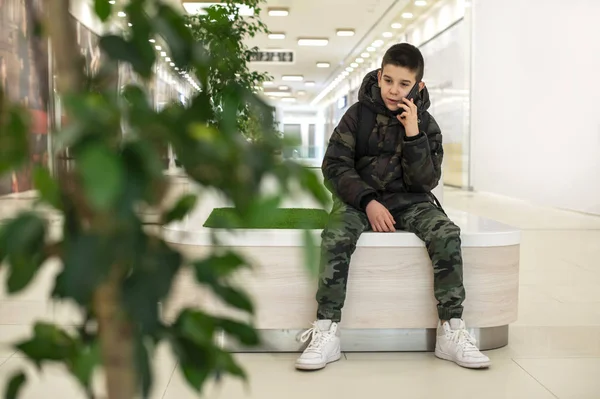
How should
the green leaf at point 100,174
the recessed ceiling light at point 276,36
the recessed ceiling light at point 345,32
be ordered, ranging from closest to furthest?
the green leaf at point 100,174, the recessed ceiling light at point 345,32, the recessed ceiling light at point 276,36

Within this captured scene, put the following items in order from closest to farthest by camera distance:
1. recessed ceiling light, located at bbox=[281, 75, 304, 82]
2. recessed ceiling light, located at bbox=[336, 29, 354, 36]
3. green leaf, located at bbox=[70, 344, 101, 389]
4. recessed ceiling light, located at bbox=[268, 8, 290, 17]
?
green leaf, located at bbox=[70, 344, 101, 389], recessed ceiling light, located at bbox=[268, 8, 290, 17], recessed ceiling light, located at bbox=[336, 29, 354, 36], recessed ceiling light, located at bbox=[281, 75, 304, 82]

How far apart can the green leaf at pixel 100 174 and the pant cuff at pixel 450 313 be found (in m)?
2.09

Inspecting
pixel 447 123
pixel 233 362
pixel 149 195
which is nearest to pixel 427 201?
pixel 233 362

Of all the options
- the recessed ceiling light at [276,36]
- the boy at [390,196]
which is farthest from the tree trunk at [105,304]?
the recessed ceiling light at [276,36]

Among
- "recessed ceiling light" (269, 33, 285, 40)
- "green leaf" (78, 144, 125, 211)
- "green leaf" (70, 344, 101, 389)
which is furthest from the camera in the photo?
"recessed ceiling light" (269, 33, 285, 40)

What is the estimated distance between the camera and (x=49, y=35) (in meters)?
0.53

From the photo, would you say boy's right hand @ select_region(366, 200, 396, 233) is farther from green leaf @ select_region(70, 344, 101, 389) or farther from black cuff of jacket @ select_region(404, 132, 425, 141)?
green leaf @ select_region(70, 344, 101, 389)

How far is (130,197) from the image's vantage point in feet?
1.42

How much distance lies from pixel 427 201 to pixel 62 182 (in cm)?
222

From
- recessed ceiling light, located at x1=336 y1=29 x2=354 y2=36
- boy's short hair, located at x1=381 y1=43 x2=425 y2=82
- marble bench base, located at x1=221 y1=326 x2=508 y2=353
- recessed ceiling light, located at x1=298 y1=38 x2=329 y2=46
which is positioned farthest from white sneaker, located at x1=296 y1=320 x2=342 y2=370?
recessed ceiling light, located at x1=298 y1=38 x2=329 y2=46

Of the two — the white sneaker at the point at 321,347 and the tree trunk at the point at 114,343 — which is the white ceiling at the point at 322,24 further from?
the tree trunk at the point at 114,343

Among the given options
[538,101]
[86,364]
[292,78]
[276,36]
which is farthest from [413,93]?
[292,78]

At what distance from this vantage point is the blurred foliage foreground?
0.44m

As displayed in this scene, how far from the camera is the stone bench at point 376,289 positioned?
2.43m
